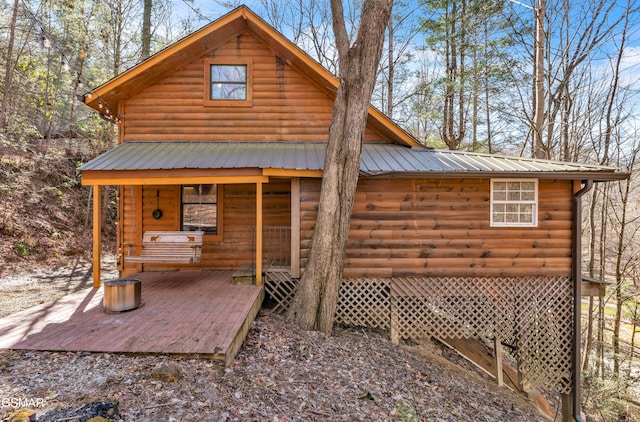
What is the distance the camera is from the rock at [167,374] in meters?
2.98

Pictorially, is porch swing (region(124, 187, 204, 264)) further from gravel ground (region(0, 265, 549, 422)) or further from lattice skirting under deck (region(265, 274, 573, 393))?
gravel ground (region(0, 265, 549, 422))

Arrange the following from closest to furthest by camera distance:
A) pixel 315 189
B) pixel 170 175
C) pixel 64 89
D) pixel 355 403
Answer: pixel 355 403, pixel 170 175, pixel 315 189, pixel 64 89

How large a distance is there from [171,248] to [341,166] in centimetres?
420

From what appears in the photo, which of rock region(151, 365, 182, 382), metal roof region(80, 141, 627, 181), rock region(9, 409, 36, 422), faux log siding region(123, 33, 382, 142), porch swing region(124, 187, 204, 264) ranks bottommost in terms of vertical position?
rock region(151, 365, 182, 382)

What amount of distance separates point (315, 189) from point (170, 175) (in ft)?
9.13

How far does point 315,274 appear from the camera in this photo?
17.3 ft

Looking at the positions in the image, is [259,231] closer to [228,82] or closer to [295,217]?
[295,217]

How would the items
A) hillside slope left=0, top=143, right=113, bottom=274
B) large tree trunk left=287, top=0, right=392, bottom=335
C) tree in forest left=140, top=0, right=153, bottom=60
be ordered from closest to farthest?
large tree trunk left=287, top=0, right=392, bottom=335, hillside slope left=0, top=143, right=113, bottom=274, tree in forest left=140, top=0, right=153, bottom=60

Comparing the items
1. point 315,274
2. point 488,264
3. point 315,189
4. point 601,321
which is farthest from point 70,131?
point 601,321

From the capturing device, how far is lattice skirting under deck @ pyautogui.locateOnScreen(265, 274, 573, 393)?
634cm

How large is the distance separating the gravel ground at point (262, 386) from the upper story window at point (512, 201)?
3350mm

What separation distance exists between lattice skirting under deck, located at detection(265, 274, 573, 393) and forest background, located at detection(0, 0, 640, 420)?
400 cm

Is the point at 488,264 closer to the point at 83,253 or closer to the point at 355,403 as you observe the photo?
the point at 355,403

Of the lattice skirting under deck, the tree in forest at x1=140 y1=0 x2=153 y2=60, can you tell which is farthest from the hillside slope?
the lattice skirting under deck
